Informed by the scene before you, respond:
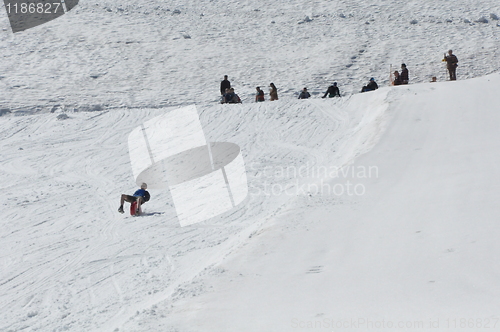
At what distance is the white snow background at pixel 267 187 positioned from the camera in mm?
6227

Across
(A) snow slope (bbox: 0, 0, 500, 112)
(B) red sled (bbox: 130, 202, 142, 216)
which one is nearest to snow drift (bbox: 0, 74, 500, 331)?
(B) red sled (bbox: 130, 202, 142, 216)

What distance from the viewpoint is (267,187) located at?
12.2m

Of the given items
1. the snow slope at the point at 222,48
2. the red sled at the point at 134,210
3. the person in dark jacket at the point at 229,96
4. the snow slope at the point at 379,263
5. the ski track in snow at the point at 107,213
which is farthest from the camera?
the snow slope at the point at 222,48

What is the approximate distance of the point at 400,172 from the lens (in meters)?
10.3

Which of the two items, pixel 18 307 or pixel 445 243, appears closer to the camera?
pixel 445 243

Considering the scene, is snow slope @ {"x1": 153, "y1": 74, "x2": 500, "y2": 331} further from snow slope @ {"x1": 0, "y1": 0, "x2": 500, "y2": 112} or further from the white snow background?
snow slope @ {"x1": 0, "y1": 0, "x2": 500, "y2": 112}

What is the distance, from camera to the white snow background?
20.4ft

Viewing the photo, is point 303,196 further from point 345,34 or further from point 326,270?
point 345,34

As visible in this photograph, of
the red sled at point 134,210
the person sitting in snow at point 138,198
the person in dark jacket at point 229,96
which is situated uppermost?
the person in dark jacket at point 229,96

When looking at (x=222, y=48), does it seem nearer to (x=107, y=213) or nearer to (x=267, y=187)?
(x=267, y=187)

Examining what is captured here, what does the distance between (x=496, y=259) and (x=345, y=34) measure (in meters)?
21.4

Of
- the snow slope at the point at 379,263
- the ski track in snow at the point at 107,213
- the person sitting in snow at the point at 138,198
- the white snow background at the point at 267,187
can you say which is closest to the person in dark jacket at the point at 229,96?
the ski track in snow at the point at 107,213

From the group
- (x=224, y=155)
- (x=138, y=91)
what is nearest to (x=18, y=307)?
(x=224, y=155)

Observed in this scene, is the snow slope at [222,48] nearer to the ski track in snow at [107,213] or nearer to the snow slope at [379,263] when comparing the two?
the ski track in snow at [107,213]
